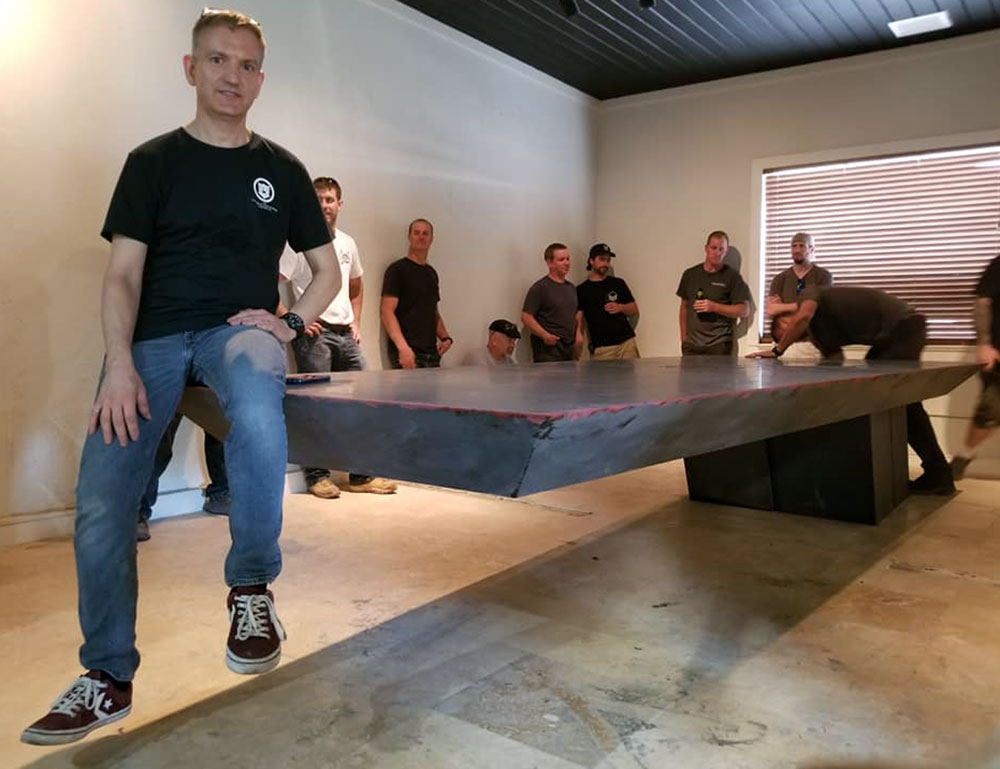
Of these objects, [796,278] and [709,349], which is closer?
[796,278]

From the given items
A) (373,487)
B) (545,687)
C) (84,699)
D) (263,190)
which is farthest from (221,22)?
(373,487)

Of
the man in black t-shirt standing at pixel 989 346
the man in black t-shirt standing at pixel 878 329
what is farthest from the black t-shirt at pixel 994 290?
the man in black t-shirt standing at pixel 878 329

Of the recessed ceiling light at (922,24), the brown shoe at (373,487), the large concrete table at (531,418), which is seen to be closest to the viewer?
the large concrete table at (531,418)

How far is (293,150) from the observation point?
3770 millimetres

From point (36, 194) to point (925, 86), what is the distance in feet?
16.3

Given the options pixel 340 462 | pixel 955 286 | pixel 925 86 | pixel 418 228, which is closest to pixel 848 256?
pixel 955 286

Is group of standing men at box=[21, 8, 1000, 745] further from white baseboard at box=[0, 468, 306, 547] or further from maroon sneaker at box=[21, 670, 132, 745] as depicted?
white baseboard at box=[0, 468, 306, 547]

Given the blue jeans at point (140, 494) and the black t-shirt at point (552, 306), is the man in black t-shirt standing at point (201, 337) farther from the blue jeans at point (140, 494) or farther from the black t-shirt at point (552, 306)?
the black t-shirt at point (552, 306)

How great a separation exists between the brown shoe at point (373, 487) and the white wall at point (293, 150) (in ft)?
2.41

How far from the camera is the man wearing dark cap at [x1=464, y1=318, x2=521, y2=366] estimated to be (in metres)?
4.84

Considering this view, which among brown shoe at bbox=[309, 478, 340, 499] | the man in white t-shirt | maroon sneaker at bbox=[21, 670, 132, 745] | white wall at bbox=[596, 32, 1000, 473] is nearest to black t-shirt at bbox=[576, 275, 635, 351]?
white wall at bbox=[596, 32, 1000, 473]

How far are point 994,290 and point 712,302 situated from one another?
2445 mm

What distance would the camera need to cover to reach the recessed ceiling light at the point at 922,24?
14.8 feet

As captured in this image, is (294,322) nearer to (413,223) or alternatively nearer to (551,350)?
(413,223)
